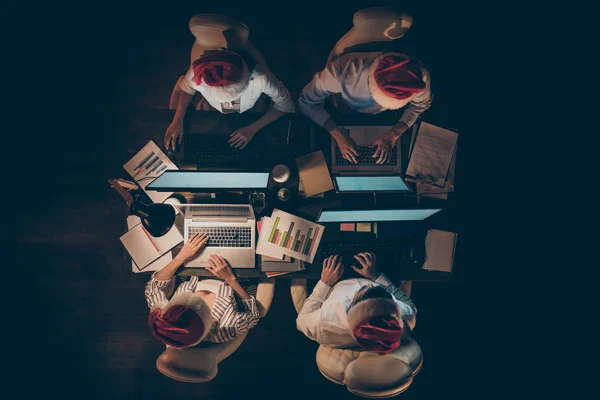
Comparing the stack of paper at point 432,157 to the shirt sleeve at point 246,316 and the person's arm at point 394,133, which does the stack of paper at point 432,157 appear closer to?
the person's arm at point 394,133

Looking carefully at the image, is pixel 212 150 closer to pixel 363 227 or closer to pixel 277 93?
pixel 277 93

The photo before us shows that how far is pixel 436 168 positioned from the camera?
2.29 m

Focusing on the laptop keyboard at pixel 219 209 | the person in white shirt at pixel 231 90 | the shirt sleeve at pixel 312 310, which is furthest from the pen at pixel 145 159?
the shirt sleeve at pixel 312 310

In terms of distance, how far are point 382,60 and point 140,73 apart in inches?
91.1

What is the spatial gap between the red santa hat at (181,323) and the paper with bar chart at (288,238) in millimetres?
529

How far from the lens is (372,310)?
5.95ft

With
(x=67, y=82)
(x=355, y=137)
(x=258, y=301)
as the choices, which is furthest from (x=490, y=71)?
(x=67, y=82)

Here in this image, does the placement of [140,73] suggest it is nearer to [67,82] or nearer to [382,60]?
[67,82]

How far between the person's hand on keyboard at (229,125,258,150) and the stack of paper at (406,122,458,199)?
1.07 metres

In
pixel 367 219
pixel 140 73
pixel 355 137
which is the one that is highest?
pixel 140 73

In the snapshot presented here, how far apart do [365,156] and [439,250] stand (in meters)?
0.80

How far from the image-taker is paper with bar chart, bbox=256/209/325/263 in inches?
87.1

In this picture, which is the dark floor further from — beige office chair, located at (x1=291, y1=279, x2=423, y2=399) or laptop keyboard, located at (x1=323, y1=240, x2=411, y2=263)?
laptop keyboard, located at (x1=323, y1=240, x2=411, y2=263)

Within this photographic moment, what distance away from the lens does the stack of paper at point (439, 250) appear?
89.7 inches
